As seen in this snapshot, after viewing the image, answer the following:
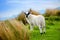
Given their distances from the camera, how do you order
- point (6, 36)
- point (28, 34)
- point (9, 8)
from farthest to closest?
point (9, 8), point (28, 34), point (6, 36)

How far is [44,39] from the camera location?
8.32ft

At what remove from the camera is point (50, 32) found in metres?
2.55

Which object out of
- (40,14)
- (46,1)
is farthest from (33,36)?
(46,1)

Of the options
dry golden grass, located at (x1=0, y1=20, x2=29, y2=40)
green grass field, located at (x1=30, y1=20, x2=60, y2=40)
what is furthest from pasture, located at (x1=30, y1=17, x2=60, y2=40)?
dry golden grass, located at (x1=0, y1=20, x2=29, y2=40)

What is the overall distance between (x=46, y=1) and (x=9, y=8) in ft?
1.54

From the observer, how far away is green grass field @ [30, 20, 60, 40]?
2.52m

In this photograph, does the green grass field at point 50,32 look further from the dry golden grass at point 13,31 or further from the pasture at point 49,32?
the dry golden grass at point 13,31

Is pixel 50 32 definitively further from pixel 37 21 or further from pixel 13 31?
pixel 13 31

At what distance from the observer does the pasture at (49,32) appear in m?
2.52

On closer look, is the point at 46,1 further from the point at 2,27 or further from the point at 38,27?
the point at 2,27

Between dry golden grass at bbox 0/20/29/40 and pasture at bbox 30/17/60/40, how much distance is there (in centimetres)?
16

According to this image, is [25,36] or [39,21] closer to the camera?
[25,36]

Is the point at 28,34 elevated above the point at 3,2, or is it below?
below

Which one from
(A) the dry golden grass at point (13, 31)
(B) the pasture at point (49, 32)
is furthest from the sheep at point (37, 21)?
(A) the dry golden grass at point (13, 31)
